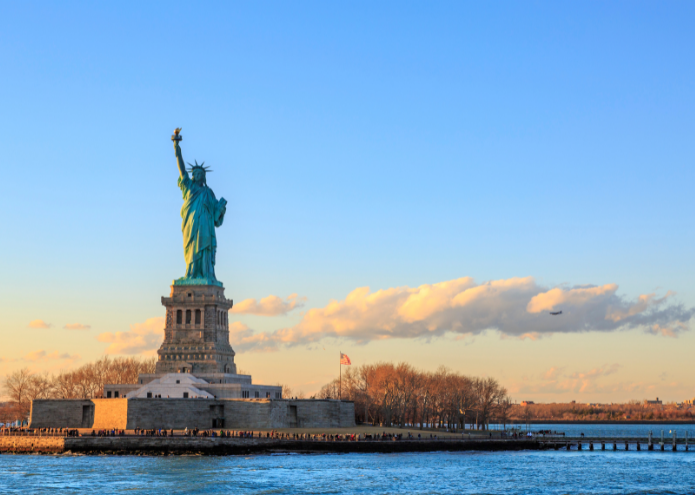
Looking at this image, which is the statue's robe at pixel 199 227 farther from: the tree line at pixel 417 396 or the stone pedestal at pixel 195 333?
the tree line at pixel 417 396

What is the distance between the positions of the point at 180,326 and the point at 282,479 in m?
Answer: 37.3

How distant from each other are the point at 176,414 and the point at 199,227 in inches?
915

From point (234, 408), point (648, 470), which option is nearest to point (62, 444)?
point (234, 408)

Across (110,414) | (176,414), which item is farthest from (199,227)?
(110,414)

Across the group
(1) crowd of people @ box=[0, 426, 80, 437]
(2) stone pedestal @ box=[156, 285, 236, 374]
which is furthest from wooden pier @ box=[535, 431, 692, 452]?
(1) crowd of people @ box=[0, 426, 80, 437]

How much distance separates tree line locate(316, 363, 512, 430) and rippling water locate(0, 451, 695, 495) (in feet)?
98.7

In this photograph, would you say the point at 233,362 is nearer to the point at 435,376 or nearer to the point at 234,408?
the point at 234,408

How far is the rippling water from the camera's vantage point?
55750 millimetres

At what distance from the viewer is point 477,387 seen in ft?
398

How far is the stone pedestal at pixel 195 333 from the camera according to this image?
91438mm

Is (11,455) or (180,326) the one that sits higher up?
(180,326)

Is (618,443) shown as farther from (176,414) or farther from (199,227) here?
(199,227)

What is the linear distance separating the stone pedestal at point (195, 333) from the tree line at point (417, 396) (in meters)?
22.7

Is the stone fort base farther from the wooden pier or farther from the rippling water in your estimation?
the wooden pier
